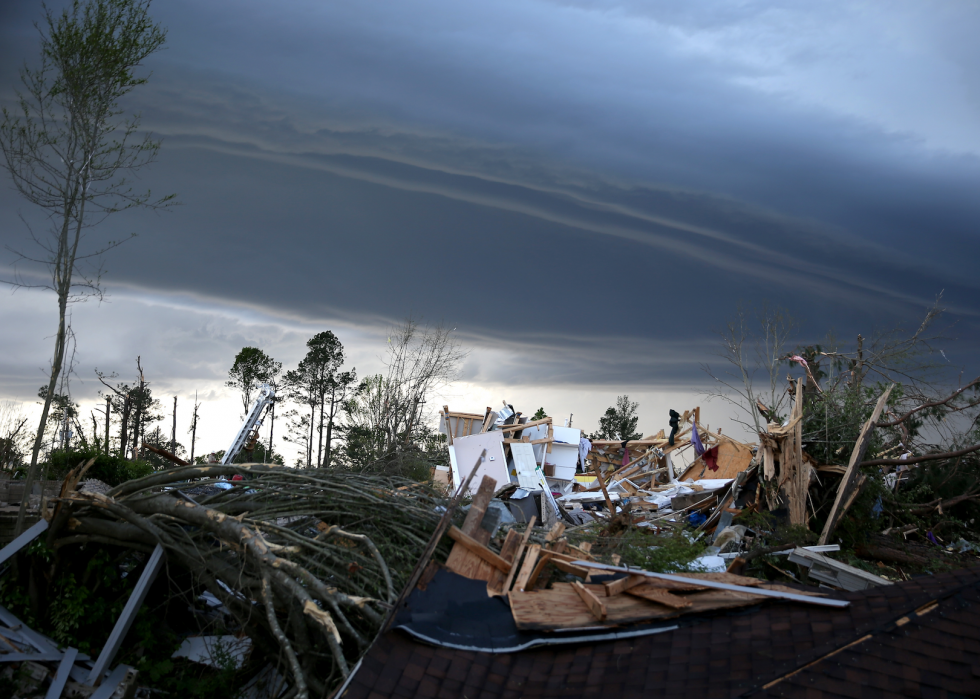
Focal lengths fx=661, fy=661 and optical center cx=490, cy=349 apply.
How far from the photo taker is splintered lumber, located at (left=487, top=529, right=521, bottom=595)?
555 centimetres

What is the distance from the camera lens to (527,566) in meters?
5.73

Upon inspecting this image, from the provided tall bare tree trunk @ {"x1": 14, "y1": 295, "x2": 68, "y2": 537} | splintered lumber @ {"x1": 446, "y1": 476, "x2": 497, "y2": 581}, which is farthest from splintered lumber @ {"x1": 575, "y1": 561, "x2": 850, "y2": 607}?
tall bare tree trunk @ {"x1": 14, "y1": 295, "x2": 68, "y2": 537}

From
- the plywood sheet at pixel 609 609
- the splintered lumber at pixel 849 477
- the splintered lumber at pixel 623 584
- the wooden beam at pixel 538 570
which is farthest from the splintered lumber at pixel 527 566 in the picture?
the splintered lumber at pixel 849 477

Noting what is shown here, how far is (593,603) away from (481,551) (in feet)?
4.59

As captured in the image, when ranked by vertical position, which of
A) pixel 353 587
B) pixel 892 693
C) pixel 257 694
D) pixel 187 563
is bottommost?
pixel 257 694

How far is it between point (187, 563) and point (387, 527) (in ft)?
7.13

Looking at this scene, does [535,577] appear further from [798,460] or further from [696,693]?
[798,460]

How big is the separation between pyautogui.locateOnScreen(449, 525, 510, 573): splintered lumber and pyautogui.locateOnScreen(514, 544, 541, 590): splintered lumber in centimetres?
16

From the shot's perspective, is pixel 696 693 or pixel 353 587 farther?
pixel 353 587

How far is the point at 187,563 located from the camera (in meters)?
6.89

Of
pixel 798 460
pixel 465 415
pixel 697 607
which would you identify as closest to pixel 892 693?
pixel 697 607

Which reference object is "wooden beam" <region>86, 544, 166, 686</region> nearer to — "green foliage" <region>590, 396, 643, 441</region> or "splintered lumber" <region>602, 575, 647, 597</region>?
"splintered lumber" <region>602, 575, 647, 597</region>

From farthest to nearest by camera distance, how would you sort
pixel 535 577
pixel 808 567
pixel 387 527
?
pixel 808 567
pixel 387 527
pixel 535 577

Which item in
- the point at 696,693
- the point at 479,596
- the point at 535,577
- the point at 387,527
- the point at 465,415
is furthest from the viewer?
the point at 465,415
